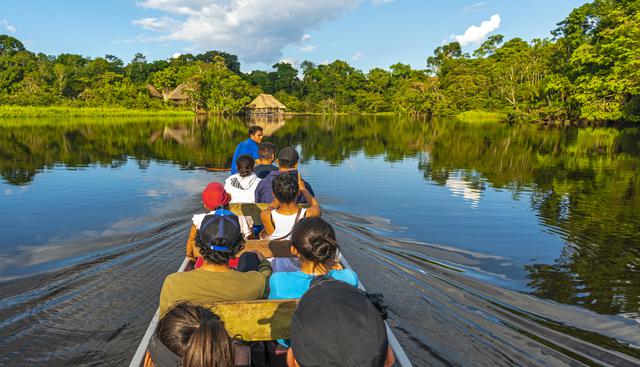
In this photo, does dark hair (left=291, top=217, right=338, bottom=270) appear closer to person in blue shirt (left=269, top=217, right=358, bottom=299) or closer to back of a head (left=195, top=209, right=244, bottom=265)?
person in blue shirt (left=269, top=217, right=358, bottom=299)

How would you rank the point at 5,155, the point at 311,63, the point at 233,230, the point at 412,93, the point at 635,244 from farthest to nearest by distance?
the point at 311,63 → the point at 412,93 → the point at 5,155 → the point at 635,244 → the point at 233,230

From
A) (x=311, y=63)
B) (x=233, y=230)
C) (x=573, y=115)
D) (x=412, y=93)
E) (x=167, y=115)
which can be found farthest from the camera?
(x=311, y=63)

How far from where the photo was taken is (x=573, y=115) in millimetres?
51438

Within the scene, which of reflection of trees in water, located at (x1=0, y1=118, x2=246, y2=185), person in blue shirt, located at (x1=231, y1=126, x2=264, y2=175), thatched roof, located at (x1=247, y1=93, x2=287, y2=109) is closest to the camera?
person in blue shirt, located at (x1=231, y1=126, x2=264, y2=175)

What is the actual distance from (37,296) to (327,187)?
9822 millimetres

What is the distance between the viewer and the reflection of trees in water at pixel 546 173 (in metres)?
6.60

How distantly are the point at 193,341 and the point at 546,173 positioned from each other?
19.1 m

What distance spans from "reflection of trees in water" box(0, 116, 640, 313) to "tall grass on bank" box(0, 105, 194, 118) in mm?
29156

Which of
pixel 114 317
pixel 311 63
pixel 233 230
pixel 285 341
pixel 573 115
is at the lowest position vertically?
pixel 114 317

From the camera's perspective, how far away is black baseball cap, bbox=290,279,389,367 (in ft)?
5.50

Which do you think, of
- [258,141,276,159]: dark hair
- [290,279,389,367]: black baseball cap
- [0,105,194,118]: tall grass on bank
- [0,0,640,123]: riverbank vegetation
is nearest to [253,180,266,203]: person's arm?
[258,141,276,159]: dark hair

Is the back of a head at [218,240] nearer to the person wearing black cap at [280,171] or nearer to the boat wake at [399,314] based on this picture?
the boat wake at [399,314]

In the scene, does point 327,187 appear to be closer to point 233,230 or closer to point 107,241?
point 107,241

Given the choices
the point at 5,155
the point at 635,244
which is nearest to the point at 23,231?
the point at 635,244
